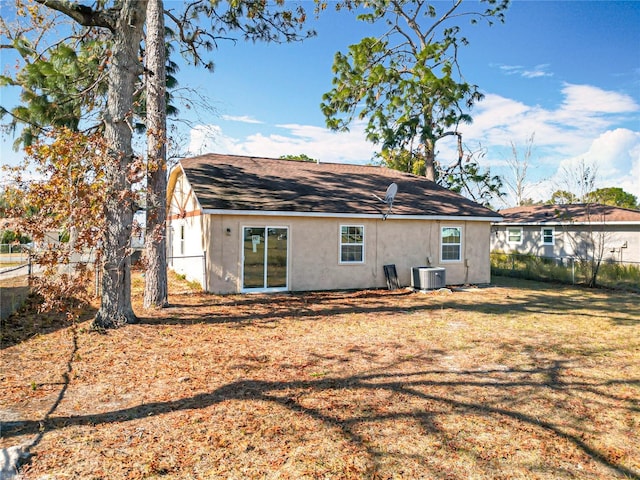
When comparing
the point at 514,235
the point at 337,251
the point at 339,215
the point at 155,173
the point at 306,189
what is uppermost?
the point at 306,189

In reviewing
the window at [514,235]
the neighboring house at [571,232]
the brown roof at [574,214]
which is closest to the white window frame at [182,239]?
the brown roof at [574,214]

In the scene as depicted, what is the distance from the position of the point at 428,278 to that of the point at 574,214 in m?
14.3

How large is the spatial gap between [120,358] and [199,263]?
6625 millimetres

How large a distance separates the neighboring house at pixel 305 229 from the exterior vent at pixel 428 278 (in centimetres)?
62

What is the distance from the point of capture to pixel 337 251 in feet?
44.5

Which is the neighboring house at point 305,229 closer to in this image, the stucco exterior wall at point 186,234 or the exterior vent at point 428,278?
the stucco exterior wall at point 186,234

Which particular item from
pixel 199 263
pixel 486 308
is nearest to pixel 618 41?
pixel 486 308

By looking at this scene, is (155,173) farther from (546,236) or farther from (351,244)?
(546,236)

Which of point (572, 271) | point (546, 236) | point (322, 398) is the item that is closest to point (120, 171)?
point (322, 398)

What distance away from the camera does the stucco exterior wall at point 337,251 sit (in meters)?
11.9

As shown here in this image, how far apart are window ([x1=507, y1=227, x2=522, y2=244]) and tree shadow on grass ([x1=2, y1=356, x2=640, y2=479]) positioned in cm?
2120

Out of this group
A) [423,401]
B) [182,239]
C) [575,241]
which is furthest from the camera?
[575,241]

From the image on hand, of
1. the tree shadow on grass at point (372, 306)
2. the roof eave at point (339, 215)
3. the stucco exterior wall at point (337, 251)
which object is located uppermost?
the roof eave at point (339, 215)

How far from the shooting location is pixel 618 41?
14.7m
